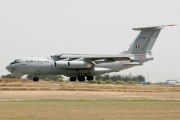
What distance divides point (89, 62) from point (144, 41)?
9.80m

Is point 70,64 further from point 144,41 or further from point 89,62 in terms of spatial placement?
point 144,41

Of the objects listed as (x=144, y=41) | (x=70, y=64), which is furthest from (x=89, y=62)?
(x=144, y=41)

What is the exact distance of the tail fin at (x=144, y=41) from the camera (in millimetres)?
62031

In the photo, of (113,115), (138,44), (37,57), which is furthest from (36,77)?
(113,115)

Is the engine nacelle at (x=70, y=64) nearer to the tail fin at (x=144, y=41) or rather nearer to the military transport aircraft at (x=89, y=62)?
the military transport aircraft at (x=89, y=62)

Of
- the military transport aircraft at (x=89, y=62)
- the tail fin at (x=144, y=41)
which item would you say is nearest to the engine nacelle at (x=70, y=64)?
the military transport aircraft at (x=89, y=62)

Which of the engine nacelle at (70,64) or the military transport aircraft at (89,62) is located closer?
the engine nacelle at (70,64)

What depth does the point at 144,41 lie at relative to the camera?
206ft

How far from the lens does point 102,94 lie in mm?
39719

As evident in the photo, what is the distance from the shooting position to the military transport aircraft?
181ft

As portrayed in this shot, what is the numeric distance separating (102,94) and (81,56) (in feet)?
60.7

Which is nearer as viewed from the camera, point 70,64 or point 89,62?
point 70,64

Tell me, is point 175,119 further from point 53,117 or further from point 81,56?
point 81,56

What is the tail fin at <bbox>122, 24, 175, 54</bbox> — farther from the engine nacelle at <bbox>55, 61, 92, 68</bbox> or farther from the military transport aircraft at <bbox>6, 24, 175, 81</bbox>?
the engine nacelle at <bbox>55, 61, 92, 68</bbox>
